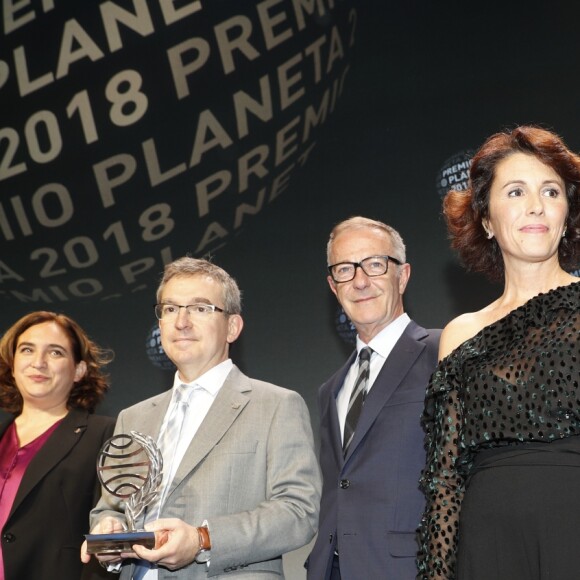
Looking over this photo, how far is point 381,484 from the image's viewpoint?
2990mm

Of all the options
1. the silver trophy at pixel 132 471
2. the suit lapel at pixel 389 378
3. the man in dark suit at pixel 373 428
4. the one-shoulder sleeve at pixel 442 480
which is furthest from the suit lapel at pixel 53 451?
the one-shoulder sleeve at pixel 442 480

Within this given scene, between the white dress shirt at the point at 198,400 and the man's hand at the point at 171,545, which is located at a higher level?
the white dress shirt at the point at 198,400

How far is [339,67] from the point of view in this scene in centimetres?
539

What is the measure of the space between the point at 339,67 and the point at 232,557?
3.31 metres

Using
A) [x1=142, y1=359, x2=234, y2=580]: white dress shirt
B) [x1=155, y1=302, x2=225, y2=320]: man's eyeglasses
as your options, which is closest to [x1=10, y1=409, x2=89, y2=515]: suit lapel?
[x1=142, y1=359, x2=234, y2=580]: white dress shirt

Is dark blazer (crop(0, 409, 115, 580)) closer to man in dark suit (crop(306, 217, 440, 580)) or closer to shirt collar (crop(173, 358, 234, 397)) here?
shirt collar (crop(173, 358, 234, 397))

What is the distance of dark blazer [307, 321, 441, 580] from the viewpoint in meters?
2.94

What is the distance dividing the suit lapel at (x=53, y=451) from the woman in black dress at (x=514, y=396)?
1.84m

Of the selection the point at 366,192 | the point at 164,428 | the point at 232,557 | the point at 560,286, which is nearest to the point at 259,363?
the point at 366,192

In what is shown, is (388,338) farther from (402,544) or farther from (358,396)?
(402,544)

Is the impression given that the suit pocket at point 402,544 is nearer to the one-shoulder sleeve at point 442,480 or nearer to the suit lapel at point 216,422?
the one-shoulder sleeve at point 442,480

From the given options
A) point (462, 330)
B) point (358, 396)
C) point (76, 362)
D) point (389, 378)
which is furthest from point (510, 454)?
Result: point (76, 362)

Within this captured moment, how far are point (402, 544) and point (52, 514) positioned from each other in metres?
1.58

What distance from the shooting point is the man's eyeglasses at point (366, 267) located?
11.6 ft
